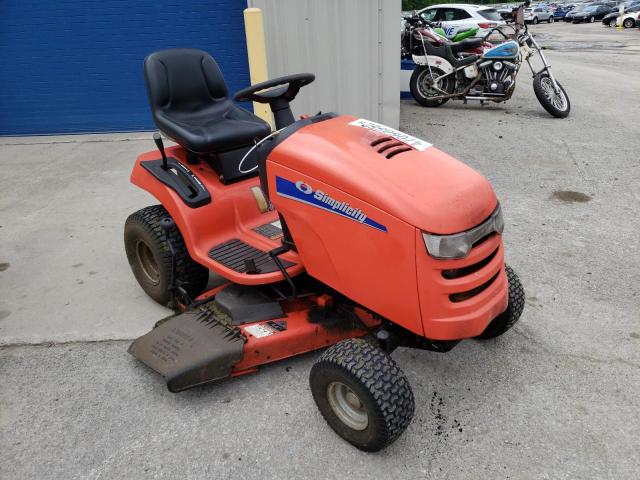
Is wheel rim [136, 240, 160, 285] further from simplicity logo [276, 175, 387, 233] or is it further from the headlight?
the headlight

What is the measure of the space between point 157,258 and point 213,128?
782 millimetres

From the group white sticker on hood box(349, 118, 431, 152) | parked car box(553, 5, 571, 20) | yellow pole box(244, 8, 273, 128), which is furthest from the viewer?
parked car box(553, 5, 571, 20)

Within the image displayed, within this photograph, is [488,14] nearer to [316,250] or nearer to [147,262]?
[147,262]

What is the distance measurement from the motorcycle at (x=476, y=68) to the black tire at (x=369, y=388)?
20.6 ft

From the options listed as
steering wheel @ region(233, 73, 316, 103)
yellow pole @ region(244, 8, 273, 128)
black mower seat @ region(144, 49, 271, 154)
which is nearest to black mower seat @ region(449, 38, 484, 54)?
yellow pole @ region(244, 8, 273, 128)

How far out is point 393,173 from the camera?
6.64 ft

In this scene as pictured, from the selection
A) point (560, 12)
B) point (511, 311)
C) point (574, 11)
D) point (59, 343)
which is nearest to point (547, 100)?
point (511, 311)

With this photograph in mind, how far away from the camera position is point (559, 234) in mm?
3912

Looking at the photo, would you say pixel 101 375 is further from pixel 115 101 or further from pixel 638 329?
pixel 115 101

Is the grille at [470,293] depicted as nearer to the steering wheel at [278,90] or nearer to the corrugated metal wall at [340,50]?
the steering wheel at [278,90]

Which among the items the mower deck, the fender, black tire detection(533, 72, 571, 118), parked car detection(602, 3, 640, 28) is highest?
the fender

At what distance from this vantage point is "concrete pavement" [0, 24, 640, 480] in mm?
2125

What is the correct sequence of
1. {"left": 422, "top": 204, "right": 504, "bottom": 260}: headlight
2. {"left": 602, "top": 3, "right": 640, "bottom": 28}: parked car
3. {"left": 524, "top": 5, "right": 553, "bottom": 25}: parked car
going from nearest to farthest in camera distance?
{"left": 422, "top": 204, "right": 504, "bottom": 260}: headlight
{"left": 602, "top": 3, "right": 640, "bottom": 28}: parked car
{"left": 524, "top": 5, "right": 553, "bottom": 25}: parked car

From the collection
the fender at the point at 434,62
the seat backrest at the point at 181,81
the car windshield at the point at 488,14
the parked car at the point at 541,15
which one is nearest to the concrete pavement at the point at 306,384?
the seat backrest at the point at 181,81
